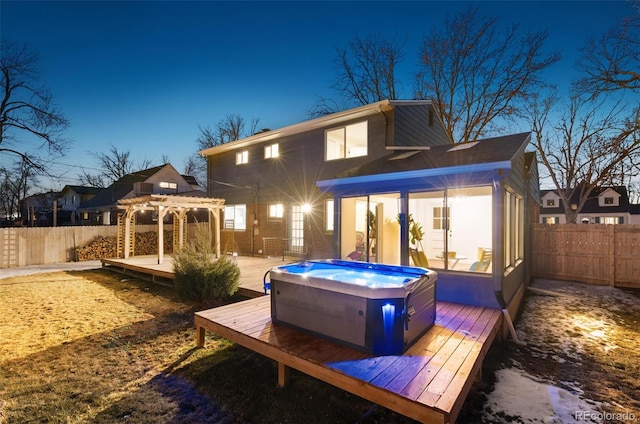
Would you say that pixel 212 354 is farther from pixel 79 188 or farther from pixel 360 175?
pixel 79 188

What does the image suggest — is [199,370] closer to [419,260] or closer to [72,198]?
[419,260]

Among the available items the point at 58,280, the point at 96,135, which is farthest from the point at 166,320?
the point at 96,135

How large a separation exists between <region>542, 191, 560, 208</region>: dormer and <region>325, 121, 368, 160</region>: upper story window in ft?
99.4

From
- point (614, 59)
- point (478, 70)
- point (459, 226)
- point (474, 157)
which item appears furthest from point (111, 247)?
point (614, 59)

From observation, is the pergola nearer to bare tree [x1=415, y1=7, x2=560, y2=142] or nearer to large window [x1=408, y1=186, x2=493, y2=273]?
large window [x1=408, y1=186, x2=493, y2=273]

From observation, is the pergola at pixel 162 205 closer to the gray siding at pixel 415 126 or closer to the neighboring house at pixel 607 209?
the gray siding at pixel 415 126

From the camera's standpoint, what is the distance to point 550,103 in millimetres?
17312

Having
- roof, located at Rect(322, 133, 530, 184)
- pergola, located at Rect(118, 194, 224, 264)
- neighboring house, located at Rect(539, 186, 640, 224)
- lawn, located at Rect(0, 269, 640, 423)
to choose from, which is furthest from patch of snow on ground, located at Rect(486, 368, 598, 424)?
neighboring house, located at Rect(539, 186, 640, 224)

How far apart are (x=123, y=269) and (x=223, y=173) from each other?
19.1 ft

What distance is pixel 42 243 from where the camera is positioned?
1215 cm

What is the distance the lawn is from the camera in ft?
9.52

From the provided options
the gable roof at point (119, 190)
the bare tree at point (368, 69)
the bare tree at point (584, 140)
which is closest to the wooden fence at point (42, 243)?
the gable roof at point (119, 190)

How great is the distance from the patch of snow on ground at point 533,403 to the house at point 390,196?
1565mm

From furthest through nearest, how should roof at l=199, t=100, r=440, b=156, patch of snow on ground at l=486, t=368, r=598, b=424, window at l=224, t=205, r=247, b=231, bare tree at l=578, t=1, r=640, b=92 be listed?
window at l=224, t=205, r=247, b=231, bare tree at l=578, t=1, r=640, b=92, roof at l=199, t=100, r=440, b=156, patch of snow on ground at l=486, t=368, r=598, b=424
